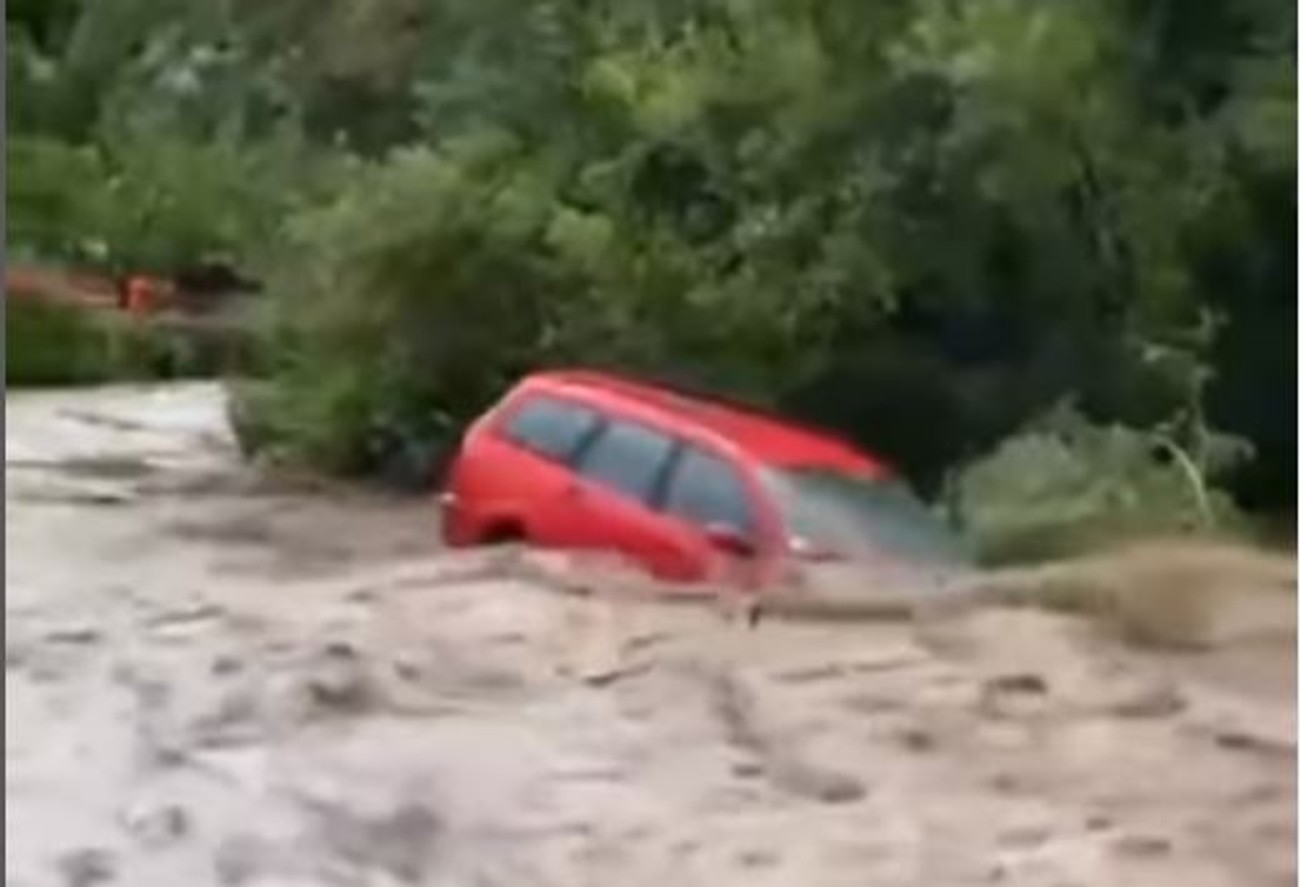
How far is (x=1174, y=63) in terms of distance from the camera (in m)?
1.88

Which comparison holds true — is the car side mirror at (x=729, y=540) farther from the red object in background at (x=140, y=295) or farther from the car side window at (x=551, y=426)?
the red object in background at (x=140, y=295)

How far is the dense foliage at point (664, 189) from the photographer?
6.15ft

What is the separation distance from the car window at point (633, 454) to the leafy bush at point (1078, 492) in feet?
0.53

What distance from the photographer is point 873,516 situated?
72.9 inches

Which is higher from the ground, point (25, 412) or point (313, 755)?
point (25, 412)

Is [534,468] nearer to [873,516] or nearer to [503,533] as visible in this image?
[503,533]

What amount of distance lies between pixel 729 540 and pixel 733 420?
7 cm

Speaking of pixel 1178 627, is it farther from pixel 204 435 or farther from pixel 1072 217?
pixel 204 435

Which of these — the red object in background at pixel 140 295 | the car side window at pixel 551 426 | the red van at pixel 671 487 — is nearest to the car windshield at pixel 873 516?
the red van at pixel 671 487

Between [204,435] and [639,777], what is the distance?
331mm

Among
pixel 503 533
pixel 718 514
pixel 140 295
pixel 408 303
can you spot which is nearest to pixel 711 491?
pixel 718 514

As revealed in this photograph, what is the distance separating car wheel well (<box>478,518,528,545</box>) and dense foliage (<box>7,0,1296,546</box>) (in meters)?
0.07

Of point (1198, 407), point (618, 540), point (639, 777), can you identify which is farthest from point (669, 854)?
point (1198, 407)

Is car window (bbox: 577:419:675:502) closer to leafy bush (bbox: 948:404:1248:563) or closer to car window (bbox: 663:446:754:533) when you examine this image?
car window (bbox: 663:446:754:533)
